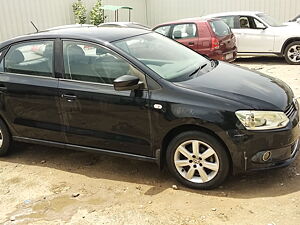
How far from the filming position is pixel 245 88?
383 cm

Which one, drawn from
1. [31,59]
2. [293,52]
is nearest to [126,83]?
[31,59]

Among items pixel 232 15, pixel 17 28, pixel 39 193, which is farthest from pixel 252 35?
pixel 39 193

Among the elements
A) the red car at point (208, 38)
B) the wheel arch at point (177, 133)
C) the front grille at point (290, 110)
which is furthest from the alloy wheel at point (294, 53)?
the wheel arch at point (177, 133)

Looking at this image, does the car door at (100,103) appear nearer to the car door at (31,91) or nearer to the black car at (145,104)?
the black car at (145,104)

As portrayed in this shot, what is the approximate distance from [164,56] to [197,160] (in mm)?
1344

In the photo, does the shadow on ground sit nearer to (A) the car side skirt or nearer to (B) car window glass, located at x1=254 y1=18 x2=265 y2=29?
(A) the car side skirt

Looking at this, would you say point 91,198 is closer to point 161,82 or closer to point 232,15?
point 161,82

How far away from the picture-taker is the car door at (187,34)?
368 inches

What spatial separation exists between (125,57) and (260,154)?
5.56 feet

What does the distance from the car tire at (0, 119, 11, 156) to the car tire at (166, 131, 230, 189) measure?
2.26m

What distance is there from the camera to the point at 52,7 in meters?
14.6

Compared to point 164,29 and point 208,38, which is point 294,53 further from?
point 164,29

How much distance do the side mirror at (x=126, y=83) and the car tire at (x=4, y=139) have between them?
6.28ft

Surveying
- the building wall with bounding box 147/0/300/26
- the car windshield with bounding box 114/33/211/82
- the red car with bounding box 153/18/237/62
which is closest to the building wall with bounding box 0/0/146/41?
the building wall with bounding box 147/0/300/26
